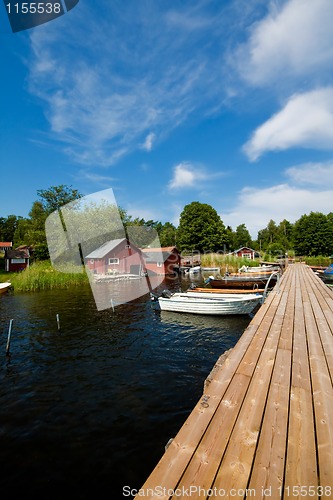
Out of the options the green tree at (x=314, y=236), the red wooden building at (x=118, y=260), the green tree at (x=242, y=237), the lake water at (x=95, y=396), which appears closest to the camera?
the lake water at (x=95, y=396)

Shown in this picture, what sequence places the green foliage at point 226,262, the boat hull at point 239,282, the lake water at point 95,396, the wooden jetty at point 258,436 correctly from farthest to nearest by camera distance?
1. the green foliage at point 226,262
2. the boat hull at point 239,282
3. the lake water at point 95,396
4. the wooden jetty at point 258,436

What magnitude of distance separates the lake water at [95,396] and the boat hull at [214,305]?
693 millimetres

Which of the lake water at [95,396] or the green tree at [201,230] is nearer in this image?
the lake water at [95,396]

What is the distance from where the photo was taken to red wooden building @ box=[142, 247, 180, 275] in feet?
159

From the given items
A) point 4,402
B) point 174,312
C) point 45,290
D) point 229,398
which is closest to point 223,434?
point 229,398

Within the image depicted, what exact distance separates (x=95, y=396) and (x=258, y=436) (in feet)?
20.8

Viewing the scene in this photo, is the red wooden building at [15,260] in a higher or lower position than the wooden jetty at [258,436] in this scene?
higher

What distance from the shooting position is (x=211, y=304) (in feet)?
53.2

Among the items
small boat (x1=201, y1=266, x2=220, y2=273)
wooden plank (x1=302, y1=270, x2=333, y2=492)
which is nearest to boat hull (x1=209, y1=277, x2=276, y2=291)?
small boat (x1=201, y1=266, x2=220, y2=273)

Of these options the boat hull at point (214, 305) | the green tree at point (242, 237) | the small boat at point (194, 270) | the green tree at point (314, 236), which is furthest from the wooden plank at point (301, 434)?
the green tree at point (242, 237)

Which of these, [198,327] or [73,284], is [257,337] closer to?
[198,327]

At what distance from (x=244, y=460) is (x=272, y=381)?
→ 6.27ft

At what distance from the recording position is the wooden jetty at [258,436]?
92.0 inches

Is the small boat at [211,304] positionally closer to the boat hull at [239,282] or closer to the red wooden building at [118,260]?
the boat hull at [239,282]
